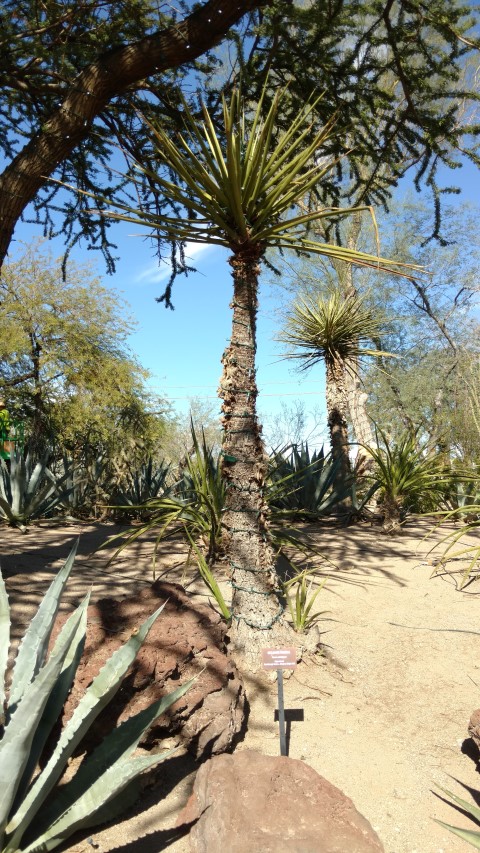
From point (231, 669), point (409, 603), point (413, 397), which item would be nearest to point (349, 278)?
point (413, 397)

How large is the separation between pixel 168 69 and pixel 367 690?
581 cm

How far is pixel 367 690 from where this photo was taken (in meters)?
3.67

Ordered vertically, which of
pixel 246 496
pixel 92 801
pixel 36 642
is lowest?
pixel 92 801

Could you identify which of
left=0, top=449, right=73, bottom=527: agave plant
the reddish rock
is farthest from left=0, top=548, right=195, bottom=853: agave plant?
left=0, top=449, right=73, bottom=527: agave plant

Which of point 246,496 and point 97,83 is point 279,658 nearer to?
point 246,496

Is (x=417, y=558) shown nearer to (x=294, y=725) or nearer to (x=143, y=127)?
(x=294, y=725)

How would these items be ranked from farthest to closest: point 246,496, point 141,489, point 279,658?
A: point 141,489, point 246,496, point 279,658

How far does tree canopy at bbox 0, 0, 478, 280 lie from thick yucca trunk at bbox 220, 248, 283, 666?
73.5 inches

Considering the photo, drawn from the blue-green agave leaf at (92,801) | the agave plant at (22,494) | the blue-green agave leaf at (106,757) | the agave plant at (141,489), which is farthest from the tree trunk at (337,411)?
the blue-green agave leaf at (92,801)

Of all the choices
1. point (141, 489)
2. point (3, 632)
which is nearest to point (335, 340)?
point (141, 489)

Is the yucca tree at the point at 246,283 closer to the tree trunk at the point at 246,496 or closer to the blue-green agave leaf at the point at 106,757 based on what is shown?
the tree trunk at the point at 246,496

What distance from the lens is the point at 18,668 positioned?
95.8 inches

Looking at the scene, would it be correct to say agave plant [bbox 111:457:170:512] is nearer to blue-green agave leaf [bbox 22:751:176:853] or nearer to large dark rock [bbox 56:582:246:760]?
large dark rock [bbox 56:582:246:760]

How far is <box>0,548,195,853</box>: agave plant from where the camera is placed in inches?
78.8
